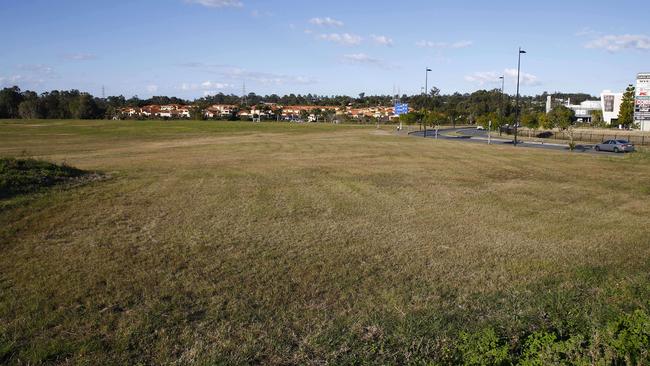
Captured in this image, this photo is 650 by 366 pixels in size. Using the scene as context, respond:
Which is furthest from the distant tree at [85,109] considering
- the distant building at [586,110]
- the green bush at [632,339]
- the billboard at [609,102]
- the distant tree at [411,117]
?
the green bush at [632,339]

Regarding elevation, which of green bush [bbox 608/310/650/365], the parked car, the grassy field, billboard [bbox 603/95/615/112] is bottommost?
the grassy field

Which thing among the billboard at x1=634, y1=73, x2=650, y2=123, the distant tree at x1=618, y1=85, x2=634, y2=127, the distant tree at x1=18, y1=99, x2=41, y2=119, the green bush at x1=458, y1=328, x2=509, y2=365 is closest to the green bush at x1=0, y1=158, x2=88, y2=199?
the green bush at x1=458, y1=328, x2=509, y2=365

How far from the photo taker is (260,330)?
718 centimetres

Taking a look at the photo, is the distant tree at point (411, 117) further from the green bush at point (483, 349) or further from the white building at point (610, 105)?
the green bush at point (483, 349)

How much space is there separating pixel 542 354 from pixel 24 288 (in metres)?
8.14

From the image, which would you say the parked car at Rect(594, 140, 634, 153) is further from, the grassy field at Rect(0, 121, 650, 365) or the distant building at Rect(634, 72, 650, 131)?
the grassy field at Rect(0, 121, 650, 365)

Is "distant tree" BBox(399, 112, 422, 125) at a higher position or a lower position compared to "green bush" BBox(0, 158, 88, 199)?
higher

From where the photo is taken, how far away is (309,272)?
9.72 metres

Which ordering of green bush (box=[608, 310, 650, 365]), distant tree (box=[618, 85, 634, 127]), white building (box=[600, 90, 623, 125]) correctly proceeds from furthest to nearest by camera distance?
white building (box=[600, 90, 623, 125]) < distant tree (box=[618, 85, 634, 127]) < green bush (box=[608, 310, 650, 365])

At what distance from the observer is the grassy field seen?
674 centimetres

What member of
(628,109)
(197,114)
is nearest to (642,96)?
(628,109)

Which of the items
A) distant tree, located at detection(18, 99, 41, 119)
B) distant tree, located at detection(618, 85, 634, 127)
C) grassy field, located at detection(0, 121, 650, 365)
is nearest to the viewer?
grassy field, located at detection(0, 121, 650, 365)

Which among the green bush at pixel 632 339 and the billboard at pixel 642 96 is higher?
the billboard at pixel 642 96

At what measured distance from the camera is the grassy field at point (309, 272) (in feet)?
22.1
